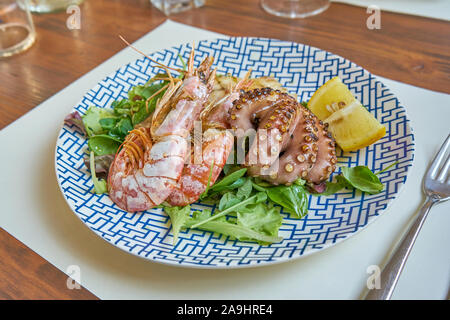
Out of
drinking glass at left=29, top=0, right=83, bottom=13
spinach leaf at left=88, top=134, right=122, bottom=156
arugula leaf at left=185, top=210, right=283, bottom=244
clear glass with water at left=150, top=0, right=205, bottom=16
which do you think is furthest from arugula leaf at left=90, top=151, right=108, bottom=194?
drinking glass at left=29, top=0, right=83, bottom=13

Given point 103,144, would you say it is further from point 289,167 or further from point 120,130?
point 289,167

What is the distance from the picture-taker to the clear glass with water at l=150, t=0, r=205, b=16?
10.3 ft

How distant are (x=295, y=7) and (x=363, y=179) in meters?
1.80

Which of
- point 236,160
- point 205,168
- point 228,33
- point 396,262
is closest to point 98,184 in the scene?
point 205,168

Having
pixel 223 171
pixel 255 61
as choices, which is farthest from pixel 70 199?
pixel 255 61

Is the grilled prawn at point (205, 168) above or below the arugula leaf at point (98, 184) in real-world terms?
above

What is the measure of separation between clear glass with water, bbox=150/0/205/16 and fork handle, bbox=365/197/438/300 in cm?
223

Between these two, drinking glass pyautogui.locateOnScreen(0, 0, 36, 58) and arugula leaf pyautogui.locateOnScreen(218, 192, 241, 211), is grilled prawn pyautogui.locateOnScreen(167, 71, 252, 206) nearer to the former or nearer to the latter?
arugula leaf pyautogui.locateOnScreen(218, 192, 241, 211)

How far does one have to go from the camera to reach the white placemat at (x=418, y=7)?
2783mm

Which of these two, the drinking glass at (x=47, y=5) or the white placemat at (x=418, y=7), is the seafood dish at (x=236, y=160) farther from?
the drinking glass at (x=47, y=5)

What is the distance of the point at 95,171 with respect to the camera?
180 centimetres

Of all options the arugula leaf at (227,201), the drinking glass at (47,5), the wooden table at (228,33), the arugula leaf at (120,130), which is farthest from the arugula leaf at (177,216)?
the drinking glass at (47,5)

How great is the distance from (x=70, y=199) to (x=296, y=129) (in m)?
0.88

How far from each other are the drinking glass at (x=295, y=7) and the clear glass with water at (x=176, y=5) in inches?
19.0
